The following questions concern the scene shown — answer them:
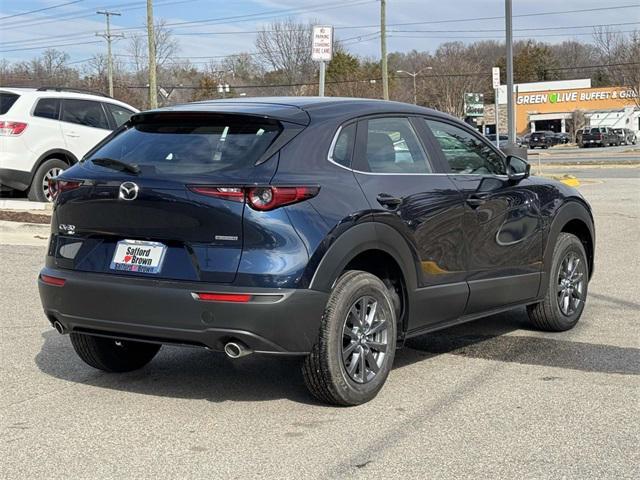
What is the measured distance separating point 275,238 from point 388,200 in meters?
0.91

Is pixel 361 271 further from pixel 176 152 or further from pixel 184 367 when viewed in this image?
pixel 184 367

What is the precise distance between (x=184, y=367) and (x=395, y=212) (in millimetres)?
1876

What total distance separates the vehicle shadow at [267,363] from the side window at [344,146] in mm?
1211

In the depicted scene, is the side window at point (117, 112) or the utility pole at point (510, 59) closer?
the side window at point (117, 112)

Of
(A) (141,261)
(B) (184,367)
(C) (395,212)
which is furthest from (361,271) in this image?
(B) (184,367)

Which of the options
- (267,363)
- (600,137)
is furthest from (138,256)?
(600,137)

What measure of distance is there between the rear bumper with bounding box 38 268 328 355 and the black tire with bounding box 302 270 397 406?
0.08 meters

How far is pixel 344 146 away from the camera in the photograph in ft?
16.4

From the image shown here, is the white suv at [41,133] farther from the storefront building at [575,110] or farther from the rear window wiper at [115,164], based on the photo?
the storefront building at [575,110]

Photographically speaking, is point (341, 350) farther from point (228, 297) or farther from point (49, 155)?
point (49, 155)

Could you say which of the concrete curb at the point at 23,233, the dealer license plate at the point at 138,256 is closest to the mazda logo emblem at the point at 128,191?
the dealer license plate at the point at 138,256

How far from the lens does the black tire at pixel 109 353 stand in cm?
545

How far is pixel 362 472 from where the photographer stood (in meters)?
3.86

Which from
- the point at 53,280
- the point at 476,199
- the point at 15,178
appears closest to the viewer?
the point at 53,280
